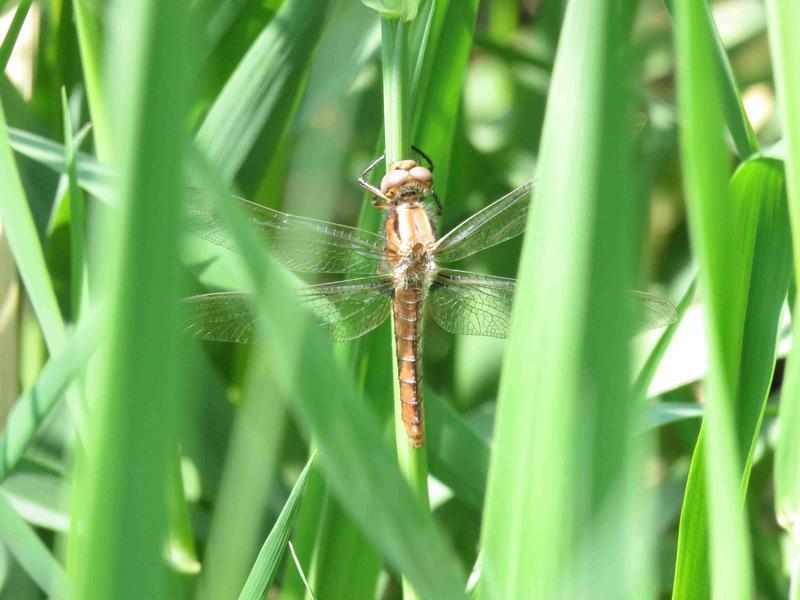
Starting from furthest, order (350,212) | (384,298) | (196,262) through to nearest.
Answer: (350,212)
(384,298)
(196,262)

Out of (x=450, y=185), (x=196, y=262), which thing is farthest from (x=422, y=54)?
(x=450, y=185)

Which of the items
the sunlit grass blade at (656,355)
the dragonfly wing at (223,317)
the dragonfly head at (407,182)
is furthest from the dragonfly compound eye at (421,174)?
the sunlit grass blade at (656,355)

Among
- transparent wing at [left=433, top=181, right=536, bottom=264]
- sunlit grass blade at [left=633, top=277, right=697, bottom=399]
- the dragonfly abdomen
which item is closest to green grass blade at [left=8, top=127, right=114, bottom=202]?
the dragonfly abdomen

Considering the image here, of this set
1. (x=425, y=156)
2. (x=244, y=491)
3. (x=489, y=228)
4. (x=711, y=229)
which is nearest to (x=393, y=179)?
(x=425, y=156)

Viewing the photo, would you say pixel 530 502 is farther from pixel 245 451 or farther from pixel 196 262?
pixel 196 262

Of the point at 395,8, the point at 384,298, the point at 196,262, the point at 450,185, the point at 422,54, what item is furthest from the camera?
the point at 450,185

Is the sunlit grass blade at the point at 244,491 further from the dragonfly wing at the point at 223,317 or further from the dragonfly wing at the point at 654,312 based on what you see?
the dragonfly wing at the point at 654,312

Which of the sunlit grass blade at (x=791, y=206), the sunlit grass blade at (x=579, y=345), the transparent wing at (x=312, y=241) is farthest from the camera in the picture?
the transparent wing at (x=312, y=241)

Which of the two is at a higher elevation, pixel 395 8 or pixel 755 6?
pixel 755 6

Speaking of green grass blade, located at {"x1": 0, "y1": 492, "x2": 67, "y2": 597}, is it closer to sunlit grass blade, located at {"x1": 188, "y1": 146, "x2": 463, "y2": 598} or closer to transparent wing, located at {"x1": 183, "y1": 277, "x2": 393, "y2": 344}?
transparent wing, located at {"x1": 183, "y1": 277, "x2": 393, "y2": 344}
